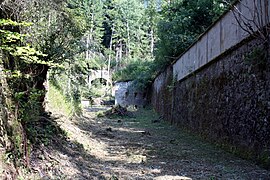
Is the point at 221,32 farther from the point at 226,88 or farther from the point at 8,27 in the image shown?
the point at 8,27

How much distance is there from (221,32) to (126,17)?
1389 inches

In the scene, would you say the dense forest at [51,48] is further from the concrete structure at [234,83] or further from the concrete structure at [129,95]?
the concrete structure at [129,95]

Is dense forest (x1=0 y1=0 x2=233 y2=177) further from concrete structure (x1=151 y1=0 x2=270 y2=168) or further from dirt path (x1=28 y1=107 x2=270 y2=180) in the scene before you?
concrete structure (x1=151 y1=0 x2=270 y2=168)

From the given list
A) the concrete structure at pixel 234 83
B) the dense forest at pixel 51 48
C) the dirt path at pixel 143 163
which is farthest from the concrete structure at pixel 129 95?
the dirt path at pixel 143 163

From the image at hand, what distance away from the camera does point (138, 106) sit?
24062 millimetres

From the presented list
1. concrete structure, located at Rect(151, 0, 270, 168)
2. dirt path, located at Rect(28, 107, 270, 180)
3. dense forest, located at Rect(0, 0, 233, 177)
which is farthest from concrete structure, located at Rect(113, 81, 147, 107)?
dirt path, located at Rect(28, 107, 270, 180)

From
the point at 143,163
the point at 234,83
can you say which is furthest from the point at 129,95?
the point at 143,163

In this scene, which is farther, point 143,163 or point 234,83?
point 234,83

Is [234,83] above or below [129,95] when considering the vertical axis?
→ above

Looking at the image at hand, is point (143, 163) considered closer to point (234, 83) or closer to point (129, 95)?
point (234, 83)

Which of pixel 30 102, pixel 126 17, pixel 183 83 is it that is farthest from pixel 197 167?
pixel 126 17

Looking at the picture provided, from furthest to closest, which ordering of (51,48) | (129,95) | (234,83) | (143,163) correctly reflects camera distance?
(129,95), (234,83), (143,163), (51,48)

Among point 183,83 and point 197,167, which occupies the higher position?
point 183,83

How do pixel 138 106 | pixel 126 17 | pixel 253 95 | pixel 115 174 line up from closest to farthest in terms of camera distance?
pixel 115 174
pixel 253 95
pixel 138 106
pixel 126 17
